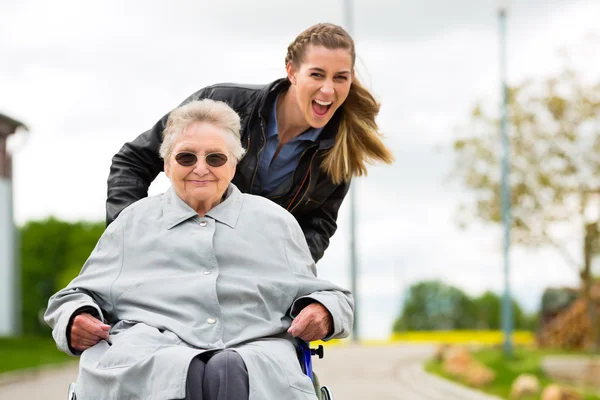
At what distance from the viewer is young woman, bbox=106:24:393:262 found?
3881 mm

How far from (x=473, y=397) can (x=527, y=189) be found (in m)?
9.80

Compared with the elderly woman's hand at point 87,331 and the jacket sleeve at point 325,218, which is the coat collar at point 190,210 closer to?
the elderly woman's hand at point 87,331

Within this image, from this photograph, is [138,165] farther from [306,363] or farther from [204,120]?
A: [306,363]

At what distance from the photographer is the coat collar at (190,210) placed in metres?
3.35

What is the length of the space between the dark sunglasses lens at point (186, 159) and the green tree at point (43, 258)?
3749 centimetres

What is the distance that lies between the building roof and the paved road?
33.2ft

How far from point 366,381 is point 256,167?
37.6 ft

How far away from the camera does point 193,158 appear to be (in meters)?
3.36

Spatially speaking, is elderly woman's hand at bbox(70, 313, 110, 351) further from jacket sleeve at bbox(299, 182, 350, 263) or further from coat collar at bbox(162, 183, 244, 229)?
jacket sleeve at bbox(299, 182, 350, 263)

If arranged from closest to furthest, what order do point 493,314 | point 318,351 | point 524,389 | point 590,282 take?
point 318,351, point 524,389, point 590,282, point 493,314

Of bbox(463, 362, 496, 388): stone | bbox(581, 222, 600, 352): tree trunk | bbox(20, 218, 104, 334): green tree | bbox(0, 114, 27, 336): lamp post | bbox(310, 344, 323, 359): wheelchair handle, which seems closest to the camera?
bbox(310, 344, 323, 359): wheelchair handle

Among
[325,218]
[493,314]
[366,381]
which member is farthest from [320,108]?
[493,314]


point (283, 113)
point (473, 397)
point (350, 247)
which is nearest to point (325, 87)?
point (283, 113)

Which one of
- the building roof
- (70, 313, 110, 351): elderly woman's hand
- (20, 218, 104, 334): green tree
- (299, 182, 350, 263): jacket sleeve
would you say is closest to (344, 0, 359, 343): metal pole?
the building roof
